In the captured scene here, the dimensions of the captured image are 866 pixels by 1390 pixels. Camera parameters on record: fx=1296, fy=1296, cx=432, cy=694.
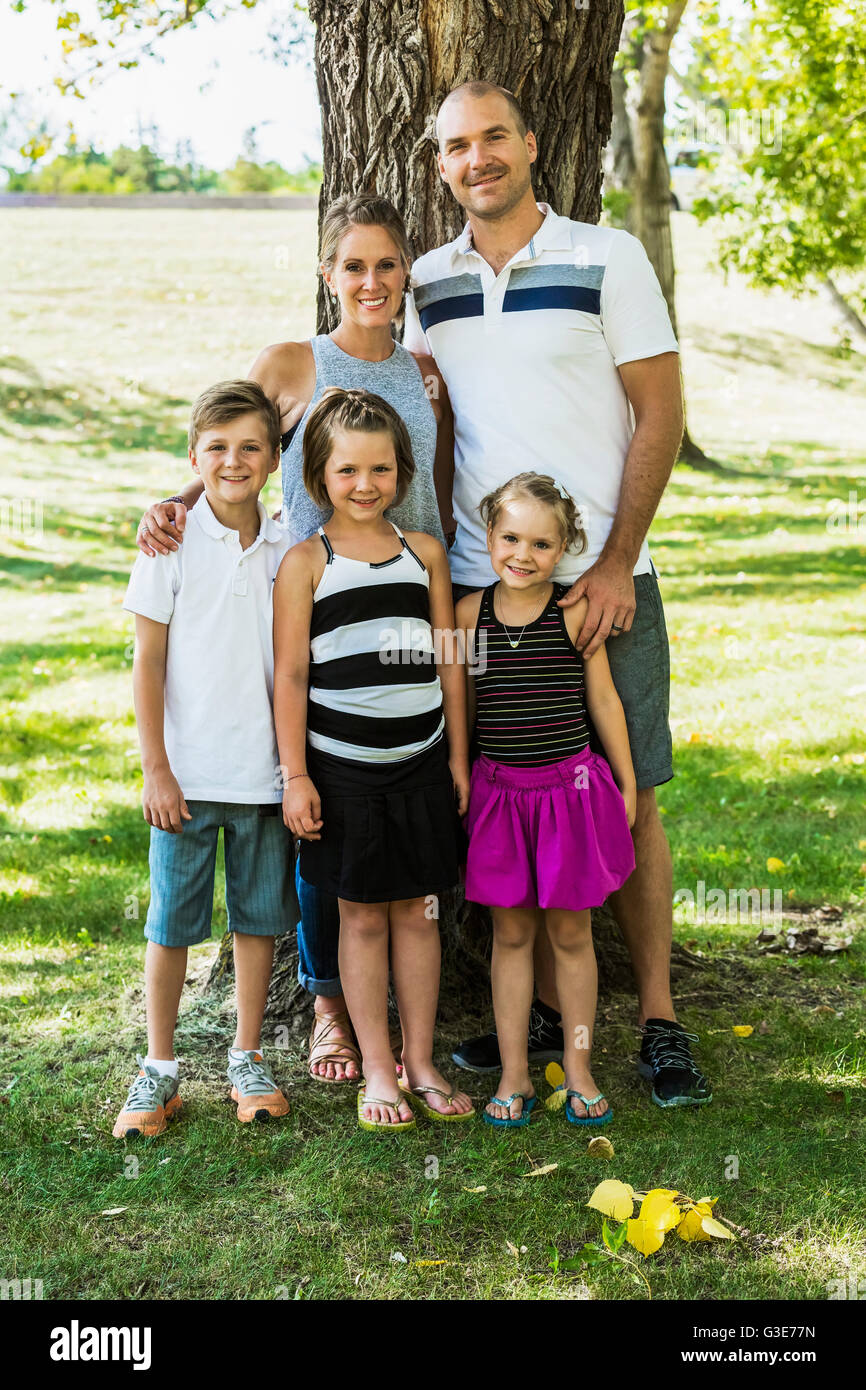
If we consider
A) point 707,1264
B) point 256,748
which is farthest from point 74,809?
point 707,1264

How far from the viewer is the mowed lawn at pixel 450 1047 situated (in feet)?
8.87

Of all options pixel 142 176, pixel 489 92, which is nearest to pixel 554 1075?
pixel 489 92

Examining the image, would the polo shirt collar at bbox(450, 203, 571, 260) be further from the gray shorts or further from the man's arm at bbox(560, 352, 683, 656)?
the gray shorts

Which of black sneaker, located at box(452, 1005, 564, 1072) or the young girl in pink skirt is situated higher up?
the young girl in pink skirt

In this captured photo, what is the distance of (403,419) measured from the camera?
3.28m

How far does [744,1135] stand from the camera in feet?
10.3

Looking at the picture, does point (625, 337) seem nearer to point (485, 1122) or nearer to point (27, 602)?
point (485, 1122)

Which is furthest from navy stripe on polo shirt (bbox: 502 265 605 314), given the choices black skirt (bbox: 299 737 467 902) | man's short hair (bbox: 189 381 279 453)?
black skirt (bbox: 299 737 467 902)

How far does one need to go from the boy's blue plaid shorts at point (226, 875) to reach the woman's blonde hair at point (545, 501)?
916mm

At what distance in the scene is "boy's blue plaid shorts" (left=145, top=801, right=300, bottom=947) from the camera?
10.6 feet

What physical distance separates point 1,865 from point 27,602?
5.35 meters

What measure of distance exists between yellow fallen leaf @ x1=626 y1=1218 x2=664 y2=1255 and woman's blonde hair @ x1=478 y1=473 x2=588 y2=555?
1.56 m

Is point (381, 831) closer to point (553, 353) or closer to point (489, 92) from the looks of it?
point (553, 353)

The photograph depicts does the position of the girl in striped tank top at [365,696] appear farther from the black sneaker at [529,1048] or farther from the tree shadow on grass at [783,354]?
the tree shadow on grass at [783,354]
